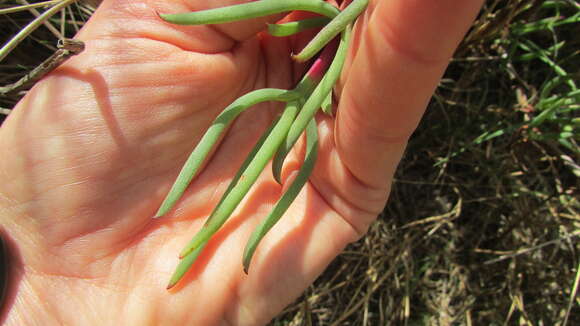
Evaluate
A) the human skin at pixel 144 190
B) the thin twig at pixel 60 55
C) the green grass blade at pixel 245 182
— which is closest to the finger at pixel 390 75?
the human skin at pixel 144 190

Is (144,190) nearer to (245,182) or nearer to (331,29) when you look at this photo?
(245,182)

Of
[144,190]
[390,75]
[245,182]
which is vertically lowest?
[144,190]

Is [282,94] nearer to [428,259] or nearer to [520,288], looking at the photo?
[428,259]

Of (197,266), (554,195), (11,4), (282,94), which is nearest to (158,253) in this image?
(197,266)

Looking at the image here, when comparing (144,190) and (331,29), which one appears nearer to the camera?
(331,29)

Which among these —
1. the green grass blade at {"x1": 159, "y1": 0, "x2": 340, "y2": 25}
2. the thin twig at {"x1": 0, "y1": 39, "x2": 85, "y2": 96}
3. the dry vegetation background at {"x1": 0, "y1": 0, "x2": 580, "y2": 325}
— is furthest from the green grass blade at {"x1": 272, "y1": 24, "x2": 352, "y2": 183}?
the dry vegetation background at {"x1": 0, "y1": 0, "x2": 580, "y2": 325}

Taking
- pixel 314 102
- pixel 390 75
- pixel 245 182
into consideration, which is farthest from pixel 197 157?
pixel 390 75

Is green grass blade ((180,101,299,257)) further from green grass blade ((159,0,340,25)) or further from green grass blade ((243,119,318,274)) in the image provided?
green grass blade ((159,0,340,25))
